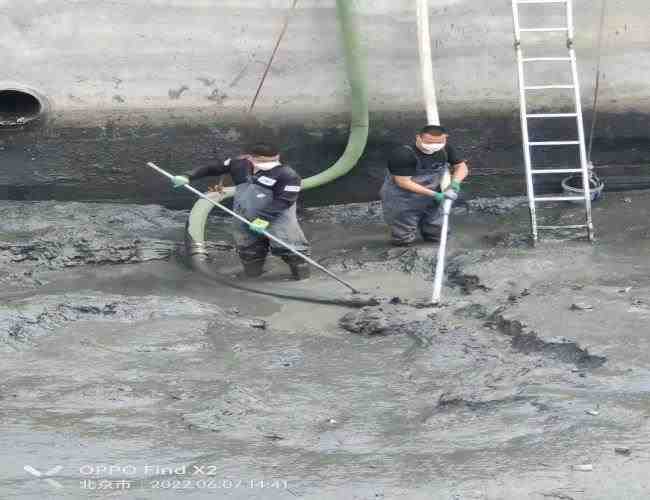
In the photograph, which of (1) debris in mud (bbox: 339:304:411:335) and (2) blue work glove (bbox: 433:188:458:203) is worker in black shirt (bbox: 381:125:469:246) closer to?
(2) blue work glove (bbox: 433:188:458:203)

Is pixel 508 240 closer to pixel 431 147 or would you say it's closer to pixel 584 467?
pixel 431 147

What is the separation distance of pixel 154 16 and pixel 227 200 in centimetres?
185

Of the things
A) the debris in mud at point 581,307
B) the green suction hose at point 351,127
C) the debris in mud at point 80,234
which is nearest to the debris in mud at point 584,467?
the debris in mud at point 581,307

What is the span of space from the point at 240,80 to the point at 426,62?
5.90 feet

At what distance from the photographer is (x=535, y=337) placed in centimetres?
723

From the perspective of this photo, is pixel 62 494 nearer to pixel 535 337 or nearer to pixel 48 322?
pixel 48 322

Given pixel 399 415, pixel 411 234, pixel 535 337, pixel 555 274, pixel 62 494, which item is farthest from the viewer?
pixel 411 234

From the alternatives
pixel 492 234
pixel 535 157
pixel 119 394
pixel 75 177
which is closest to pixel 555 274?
pixel 492 234

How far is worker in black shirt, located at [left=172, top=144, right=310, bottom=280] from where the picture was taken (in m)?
9.17

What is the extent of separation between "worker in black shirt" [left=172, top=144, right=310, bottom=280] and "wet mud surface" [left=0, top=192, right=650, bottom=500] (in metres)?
0.22

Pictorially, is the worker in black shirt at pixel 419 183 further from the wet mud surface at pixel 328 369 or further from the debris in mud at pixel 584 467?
the debris in mud at pixel 584 467

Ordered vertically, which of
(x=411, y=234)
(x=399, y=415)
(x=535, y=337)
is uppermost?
(x=411, y=234)

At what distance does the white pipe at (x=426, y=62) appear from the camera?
1002 cm

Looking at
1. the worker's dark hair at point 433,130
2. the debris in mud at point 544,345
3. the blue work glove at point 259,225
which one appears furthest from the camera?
the worker's dark hair at point 433,130
